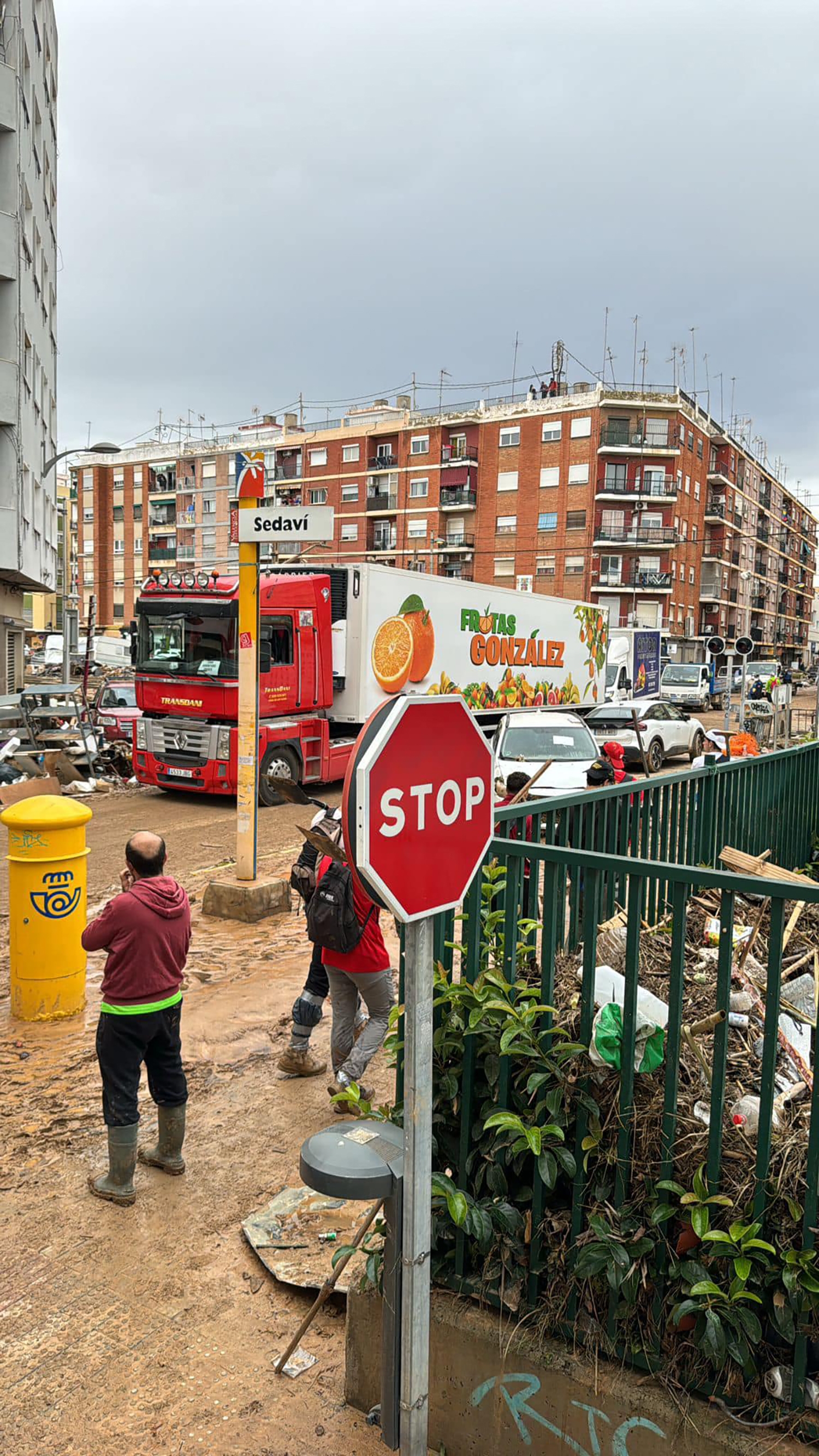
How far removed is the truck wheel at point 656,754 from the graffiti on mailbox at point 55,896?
15609 mm

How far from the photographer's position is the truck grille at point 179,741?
1427cm

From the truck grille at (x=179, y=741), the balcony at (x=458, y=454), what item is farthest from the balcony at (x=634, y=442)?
the truck grille at (x=179, y=741)

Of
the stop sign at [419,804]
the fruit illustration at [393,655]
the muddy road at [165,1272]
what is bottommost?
the muddy road at [165,1272]

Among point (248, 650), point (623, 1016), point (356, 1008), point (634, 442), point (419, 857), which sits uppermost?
point (634, 442)

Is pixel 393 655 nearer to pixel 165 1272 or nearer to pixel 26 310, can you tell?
pixel 26 310

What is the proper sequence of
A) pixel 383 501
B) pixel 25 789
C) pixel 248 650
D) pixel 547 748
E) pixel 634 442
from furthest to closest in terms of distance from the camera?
pixel 383 501
pixel 634 442
pixel 25 789
pixel 547 748
pixel 248 650

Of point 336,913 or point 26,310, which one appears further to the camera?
point 26,310

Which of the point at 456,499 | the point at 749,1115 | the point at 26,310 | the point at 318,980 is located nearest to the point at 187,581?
the point at 318,980

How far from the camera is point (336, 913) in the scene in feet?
15.1

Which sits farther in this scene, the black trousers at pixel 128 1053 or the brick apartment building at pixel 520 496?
the brick apartment building at pixel 520 496

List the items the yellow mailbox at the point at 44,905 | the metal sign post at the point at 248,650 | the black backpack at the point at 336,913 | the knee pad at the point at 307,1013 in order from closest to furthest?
the black backpack at the point at 336,913
the knee pad at the point at 307,1013
the yellow mailbox at the point at 44,905
the metal sign post at the point at 248,650

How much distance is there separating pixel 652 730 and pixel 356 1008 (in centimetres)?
1722

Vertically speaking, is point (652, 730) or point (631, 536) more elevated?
point (631, 536)

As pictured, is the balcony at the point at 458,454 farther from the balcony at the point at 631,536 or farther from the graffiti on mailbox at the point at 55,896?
the graffiti on mailbox at the point at 55,896
